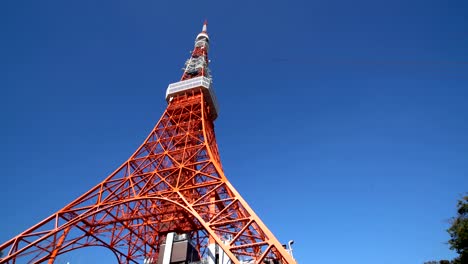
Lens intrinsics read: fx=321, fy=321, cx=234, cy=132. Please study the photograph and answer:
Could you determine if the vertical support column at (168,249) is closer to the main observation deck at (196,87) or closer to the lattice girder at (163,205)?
the lattice girder at (163,205)

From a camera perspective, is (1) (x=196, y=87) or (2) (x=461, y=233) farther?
(1) (x=196, y=87)

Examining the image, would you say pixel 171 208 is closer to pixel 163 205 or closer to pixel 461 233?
pixel 163 205

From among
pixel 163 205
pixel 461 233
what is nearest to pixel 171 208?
pixel 163 205

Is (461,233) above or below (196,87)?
below

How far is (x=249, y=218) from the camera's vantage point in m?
11.1

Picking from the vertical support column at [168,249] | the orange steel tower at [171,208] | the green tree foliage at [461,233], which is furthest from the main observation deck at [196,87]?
the green tree foliage at [461,233]

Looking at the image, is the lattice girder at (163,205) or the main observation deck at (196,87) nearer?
the lattice girder at (163,205)

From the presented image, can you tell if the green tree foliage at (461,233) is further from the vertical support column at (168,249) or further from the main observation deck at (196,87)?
the main observation deck at (196,87)

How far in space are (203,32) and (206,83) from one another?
907 cm

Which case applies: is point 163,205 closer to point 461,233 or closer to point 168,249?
point 168,249

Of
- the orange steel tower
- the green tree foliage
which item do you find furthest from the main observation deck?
the green tree foliage

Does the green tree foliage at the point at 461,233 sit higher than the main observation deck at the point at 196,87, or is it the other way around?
the main observation deck at the point at 196,87

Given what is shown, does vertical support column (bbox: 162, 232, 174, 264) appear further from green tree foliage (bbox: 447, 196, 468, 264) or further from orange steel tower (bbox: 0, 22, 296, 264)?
green tree foliage (bbox: 447, 196, 468, 264)

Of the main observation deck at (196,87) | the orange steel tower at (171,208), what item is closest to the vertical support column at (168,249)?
the orange steel tower at (171,208)
